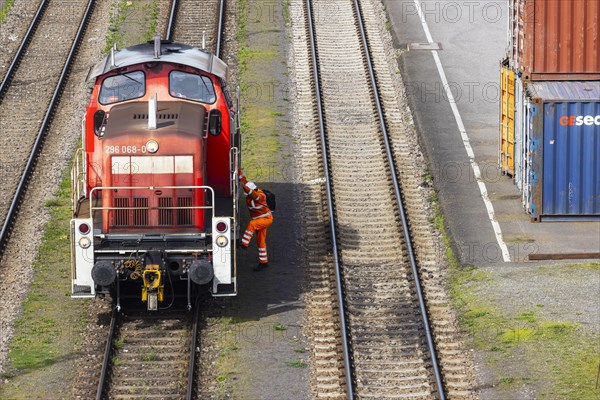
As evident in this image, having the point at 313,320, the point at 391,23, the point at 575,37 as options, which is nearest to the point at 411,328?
the point at 313,320

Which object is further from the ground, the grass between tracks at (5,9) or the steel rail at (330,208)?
the grass between tracks at (5,9)

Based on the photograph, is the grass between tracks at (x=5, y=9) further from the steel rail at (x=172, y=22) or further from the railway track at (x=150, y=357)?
the railway track at (x=150, y=357)

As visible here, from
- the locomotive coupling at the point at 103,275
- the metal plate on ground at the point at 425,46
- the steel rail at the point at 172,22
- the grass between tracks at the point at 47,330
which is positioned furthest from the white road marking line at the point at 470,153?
the grass between tracks at the point at 47,330

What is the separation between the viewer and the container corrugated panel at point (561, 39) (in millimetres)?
21594

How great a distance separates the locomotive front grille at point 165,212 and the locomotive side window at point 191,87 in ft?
6.14

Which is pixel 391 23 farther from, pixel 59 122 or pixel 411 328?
pixel 411 328

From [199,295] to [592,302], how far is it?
594cm

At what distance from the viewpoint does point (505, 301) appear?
17.7 metres

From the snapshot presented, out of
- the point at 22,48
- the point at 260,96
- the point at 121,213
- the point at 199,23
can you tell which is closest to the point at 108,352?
the point at 121,213

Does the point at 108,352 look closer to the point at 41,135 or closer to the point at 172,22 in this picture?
the point at 41,135

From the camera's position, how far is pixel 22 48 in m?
29.2

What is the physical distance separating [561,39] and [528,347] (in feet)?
25.1

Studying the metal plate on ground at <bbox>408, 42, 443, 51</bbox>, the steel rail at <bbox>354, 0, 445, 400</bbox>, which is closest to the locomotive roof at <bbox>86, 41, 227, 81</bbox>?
the steel rail at <bbox>354, 0, 445, 400</bbox>

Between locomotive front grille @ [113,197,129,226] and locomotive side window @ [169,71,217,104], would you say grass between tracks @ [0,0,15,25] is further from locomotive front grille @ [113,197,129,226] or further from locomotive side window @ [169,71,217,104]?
locomotive front grille @ [113,197,129,226]
